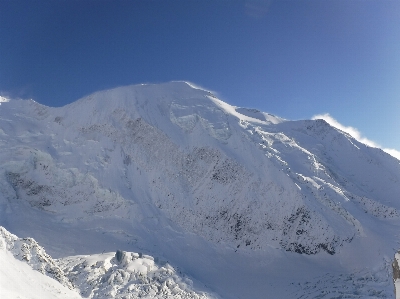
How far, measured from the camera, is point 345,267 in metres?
28.4

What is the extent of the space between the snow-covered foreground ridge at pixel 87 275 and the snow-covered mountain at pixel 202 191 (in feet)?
11.1

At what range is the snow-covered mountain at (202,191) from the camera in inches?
1164

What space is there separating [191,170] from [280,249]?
1394 centimetres

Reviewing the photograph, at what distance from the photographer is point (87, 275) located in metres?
22.0

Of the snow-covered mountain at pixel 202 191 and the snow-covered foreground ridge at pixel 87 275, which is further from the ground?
the snow-covered mountain at pixel 202 191

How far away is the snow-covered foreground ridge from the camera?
51.4 ft

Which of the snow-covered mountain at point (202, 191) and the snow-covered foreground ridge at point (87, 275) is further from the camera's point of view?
the snow-covered mountain at point (202, 191)

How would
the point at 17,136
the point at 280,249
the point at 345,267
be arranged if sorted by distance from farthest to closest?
1. the point at 17,136
2. the point at 280,249
3. the point at 345,267

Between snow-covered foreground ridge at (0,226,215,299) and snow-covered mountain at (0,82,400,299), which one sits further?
snow-covered mountain at (0,82,400,299)

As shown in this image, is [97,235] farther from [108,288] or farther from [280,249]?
[280,249]

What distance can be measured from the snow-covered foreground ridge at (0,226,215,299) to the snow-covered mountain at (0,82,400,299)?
11.1ft

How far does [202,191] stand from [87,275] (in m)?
17.9

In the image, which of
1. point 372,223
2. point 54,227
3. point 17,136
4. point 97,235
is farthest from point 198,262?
point 17,136

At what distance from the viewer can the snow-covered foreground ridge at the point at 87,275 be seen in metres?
15.7
